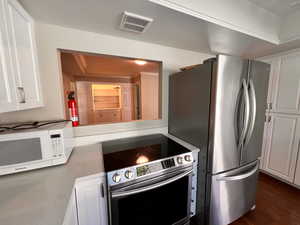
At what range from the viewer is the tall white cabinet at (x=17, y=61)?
671mm

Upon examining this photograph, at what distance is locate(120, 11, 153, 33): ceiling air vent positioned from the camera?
100 cm

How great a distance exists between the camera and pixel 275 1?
1.25 m

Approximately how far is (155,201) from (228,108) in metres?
1.00

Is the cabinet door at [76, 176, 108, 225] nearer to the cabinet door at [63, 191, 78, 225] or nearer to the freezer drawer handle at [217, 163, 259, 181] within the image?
the cabinet door at [63, 191, 78, 225]

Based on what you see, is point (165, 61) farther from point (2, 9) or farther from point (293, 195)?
point (293, 195)

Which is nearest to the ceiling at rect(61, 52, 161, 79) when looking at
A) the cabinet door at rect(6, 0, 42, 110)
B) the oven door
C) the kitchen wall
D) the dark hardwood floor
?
the kitchen wall

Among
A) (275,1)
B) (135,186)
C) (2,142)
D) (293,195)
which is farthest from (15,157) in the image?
(293,195)

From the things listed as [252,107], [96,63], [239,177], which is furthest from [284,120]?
[96,63]

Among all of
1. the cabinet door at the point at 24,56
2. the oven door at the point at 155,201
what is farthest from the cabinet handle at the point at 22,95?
the oven door at the point at 155,201

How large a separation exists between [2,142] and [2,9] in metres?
0.77

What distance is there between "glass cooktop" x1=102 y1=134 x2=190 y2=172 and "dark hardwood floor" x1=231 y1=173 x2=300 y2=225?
1.18m

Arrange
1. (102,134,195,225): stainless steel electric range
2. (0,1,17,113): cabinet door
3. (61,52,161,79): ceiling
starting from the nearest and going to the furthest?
(0,1,17,113): cabinet door < (102,134,195,225): stainless steel electric range < (61,52,161,79): ceiling

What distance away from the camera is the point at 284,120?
1.86m

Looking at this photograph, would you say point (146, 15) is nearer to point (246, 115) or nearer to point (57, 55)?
point (57, 55)
